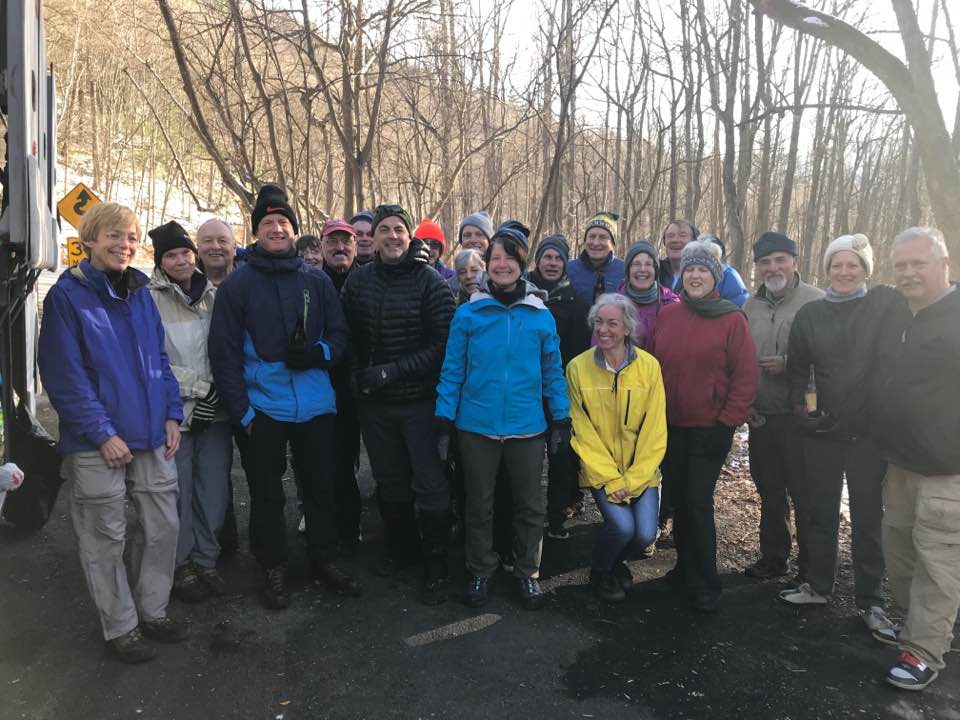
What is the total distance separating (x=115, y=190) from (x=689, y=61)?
2803 cm

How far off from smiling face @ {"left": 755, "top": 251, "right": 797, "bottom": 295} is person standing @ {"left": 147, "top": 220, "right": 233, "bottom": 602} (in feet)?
11.7

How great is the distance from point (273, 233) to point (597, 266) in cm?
258

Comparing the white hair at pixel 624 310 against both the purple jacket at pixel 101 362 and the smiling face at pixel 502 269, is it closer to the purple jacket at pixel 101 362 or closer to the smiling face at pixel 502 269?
the smiling face at pixel 502 269

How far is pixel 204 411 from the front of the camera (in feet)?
11.8

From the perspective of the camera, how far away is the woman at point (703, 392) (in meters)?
3.65

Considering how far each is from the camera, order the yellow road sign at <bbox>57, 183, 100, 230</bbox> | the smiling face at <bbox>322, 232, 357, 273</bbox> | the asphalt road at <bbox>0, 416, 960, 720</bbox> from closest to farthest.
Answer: the asphalt road at <bbox>0, 416, 960, 720</bbox> → the smiling face at <bbox>322, 232, 357, 273</bbox> → the yellow road sign at <bbox>57, 183, 100, 230</bbox>

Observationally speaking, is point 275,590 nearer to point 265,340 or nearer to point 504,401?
point 265,340

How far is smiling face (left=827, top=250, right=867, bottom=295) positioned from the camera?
352 cm

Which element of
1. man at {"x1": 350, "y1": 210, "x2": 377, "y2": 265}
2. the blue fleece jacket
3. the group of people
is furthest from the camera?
man at {"x1": 350, "y1": 210, "x2": 377, "y2": 265}

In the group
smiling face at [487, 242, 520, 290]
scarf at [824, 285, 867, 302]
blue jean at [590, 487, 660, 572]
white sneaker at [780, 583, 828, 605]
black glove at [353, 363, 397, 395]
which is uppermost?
smiling face at [487, 242, 520, 290]

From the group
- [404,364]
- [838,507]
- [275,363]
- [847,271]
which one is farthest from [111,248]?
[838,507]

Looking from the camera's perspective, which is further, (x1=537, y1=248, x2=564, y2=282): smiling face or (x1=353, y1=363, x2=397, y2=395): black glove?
(x1=537, y1=248, x2=564, y2=282): smiling face

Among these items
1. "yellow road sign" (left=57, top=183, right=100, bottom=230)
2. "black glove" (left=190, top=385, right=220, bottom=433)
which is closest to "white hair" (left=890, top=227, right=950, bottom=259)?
"black glove" (left=190, top=385, right=220, bottom=433)

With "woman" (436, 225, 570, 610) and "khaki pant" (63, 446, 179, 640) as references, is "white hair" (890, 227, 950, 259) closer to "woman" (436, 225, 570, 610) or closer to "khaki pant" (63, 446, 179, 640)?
"woman" (436, 225, 570, 610)
